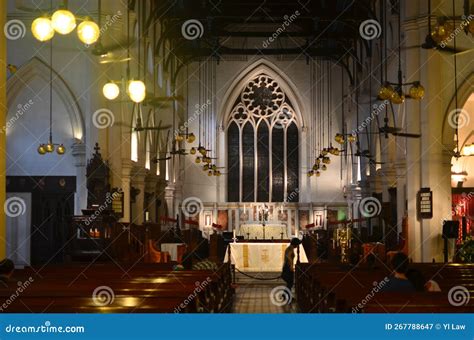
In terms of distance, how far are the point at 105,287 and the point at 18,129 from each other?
43.6 feet

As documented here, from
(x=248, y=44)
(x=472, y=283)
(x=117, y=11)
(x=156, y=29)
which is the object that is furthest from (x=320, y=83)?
(x=472, y=283)

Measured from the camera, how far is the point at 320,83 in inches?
1437

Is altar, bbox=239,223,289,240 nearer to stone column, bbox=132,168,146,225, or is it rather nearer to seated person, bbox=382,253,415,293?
stone column, bbox=132,168,146,225

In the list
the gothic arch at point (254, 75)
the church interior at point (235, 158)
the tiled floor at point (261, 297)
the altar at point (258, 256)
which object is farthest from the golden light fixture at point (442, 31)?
the gothic arch at point (254, 75)

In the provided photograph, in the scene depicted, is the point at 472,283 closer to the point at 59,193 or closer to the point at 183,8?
the point at 59,193

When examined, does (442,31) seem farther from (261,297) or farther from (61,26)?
(261,297)

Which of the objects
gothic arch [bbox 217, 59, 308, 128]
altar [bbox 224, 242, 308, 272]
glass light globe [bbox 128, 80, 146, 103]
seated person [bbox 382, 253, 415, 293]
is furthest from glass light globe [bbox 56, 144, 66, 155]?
gothic arch [bbox 217, 59, 308, 128]

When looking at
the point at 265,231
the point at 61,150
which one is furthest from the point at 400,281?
the point at 265,231

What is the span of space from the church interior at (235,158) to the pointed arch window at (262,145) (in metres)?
0.09

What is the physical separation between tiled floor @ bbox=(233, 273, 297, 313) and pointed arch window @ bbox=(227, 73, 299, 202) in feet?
51.3

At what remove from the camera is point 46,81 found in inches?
816

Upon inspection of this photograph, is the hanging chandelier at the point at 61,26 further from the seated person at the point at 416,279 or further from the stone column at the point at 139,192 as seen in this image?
the stone column at the point at 139,192

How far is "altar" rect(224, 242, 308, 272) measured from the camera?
22.3 m

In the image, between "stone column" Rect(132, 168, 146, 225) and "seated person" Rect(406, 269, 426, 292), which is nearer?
"seated person" Rect(406, 269, 426, 292)
